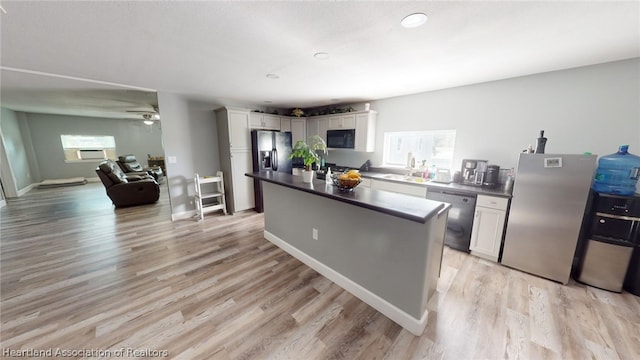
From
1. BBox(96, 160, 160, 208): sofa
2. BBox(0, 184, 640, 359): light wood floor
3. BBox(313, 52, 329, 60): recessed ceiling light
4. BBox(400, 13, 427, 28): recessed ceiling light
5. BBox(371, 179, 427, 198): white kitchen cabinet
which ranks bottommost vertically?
BBox(0, 184, 640, 359): light wood floor

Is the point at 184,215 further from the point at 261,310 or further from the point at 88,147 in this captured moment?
the point at 88,147

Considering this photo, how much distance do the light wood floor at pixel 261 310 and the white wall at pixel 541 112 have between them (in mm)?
1540

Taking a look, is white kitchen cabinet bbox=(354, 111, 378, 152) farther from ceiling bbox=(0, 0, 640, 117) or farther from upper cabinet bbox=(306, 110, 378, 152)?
ceiling bbox=(0, 0, 640, 117)

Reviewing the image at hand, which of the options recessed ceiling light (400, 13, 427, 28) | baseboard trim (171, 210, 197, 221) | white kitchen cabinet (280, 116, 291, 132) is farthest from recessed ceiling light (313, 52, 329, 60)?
baseboard trim (171, 210, 197, 221)

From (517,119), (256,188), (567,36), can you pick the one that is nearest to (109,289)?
(256,188)

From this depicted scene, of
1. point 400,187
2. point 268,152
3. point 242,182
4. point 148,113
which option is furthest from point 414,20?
point 148,113

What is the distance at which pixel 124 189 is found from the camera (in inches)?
183

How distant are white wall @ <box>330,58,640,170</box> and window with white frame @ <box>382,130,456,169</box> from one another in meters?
0.14

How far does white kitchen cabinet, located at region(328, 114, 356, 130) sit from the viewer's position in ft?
13.6

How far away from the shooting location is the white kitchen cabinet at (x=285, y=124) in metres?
4.79

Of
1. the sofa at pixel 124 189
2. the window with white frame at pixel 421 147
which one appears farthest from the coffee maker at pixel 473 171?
the sofa at pixel 124 189

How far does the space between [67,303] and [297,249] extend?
2128 mm

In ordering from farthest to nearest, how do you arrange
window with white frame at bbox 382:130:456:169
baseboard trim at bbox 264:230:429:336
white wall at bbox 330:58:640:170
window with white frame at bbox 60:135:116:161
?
window with white frame at bbox 60:135:116:161
window with white frame at bbox 382:130:456:169
white wall at bbox 330:58:640:170
baseboard trim at bbox 264:230:429:336

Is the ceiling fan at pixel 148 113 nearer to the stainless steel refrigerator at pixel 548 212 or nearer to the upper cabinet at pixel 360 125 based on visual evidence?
the upper cabinet at pixel 360 125
